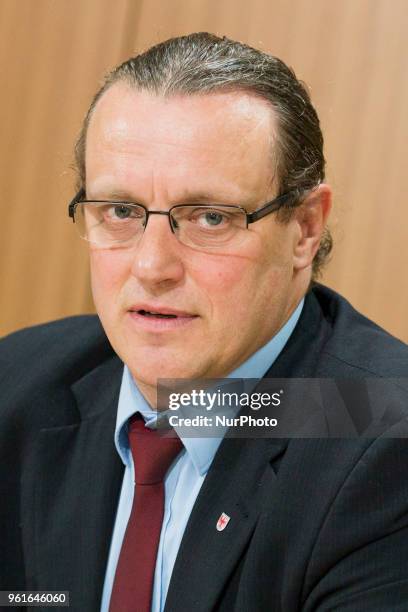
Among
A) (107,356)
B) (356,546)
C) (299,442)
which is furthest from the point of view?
(107,356)

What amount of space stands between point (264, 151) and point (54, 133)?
1.35 meters

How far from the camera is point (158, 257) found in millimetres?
1271

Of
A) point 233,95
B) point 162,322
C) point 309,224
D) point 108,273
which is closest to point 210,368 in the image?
point 162,322

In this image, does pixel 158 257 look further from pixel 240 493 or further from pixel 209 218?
pixel 240 493

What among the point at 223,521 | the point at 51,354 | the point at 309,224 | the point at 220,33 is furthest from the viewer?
the point at 220,33

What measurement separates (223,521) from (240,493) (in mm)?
51

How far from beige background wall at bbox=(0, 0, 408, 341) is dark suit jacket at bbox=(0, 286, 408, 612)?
0.90 meters

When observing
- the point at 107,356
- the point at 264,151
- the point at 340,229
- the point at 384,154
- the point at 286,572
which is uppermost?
the point at 384,154

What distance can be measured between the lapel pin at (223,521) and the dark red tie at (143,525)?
12 cm

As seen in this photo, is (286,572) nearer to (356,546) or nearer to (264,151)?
(356,546)

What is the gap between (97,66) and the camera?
251 cm

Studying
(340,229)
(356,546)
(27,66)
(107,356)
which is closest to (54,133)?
(27,66)

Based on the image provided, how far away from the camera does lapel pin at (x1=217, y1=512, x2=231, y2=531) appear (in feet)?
4.13

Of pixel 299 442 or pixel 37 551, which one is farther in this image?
pixel 37 551
